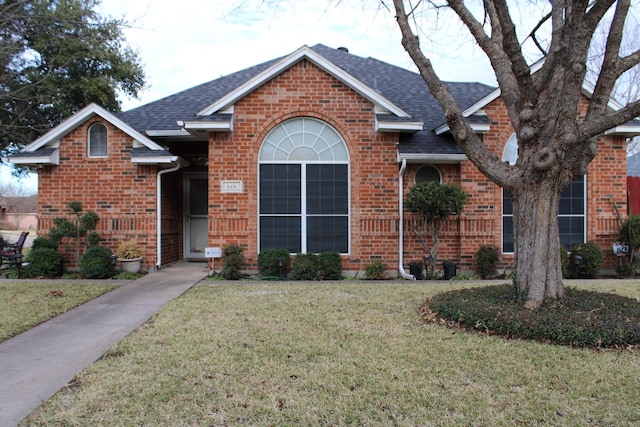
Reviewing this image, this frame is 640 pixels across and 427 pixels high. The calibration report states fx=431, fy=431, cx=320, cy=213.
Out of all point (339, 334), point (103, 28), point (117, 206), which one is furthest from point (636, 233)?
point (103, 28)

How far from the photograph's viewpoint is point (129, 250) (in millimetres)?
10070

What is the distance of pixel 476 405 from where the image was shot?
347cm

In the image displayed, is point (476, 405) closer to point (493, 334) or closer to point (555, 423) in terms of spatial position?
point (555, 423)

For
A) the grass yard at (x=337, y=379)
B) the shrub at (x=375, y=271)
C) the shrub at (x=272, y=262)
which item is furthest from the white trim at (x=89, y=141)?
the shrub at (x=375, y=271)

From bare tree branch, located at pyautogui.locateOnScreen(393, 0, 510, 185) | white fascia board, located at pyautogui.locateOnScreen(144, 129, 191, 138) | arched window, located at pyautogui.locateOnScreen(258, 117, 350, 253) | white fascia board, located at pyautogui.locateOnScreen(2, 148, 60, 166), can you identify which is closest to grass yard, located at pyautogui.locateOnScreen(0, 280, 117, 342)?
white fascia board, located at pyautogui.locateOnScreen(2, 148, 60, 166)

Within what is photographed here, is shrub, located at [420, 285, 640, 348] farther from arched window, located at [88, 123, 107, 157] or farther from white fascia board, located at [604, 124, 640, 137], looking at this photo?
arched window, located at [88, 123, 107, 157]

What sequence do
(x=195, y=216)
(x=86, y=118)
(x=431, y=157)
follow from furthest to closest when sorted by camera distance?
(x=195, y=216) < (x=86, y=118) < (x=431, y=157)

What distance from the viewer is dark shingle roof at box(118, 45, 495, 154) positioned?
1052 centimetres

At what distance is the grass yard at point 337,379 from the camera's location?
3318 mm

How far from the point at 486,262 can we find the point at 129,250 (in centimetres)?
825

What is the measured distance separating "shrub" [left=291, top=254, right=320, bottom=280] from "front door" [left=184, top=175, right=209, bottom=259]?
4.12 m

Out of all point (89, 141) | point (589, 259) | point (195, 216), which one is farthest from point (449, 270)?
point (89, 141)

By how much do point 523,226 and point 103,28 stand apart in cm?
1653

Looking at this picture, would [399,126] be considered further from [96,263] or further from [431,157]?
[96,263]
